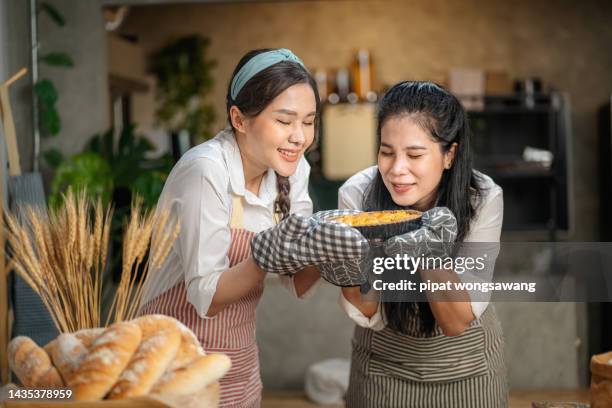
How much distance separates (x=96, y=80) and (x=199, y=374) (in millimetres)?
2407

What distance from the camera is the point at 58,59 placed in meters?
2.74

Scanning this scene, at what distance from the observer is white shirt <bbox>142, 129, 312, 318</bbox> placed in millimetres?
1069

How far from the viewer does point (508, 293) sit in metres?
1.16

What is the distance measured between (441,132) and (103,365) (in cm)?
59

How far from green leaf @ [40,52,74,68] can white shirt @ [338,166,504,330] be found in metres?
1.82

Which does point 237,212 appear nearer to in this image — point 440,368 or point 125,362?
point 125,362

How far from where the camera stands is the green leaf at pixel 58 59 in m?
2.69

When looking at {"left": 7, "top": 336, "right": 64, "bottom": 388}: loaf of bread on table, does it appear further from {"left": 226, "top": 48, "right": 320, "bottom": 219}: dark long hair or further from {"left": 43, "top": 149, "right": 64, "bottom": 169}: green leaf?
{"left": 43, "top": 149, "right": 64, "bottom": 169}: green leaf

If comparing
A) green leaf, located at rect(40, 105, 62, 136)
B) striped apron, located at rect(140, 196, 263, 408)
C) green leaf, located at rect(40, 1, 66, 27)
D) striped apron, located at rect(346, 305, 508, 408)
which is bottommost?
striped apron, located at rect(346, 305, 508, 408)

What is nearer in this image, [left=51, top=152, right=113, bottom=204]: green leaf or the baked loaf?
the baked loaf

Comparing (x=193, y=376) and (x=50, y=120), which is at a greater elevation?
(x=50, y=120)

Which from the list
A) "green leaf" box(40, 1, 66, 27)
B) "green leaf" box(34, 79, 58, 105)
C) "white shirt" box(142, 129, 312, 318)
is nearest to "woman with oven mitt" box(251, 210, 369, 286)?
"white shirt" box(142, 129, 312, 318)

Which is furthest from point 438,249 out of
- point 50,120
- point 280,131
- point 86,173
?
point 50,120

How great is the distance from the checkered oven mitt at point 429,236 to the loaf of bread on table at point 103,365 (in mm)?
368
